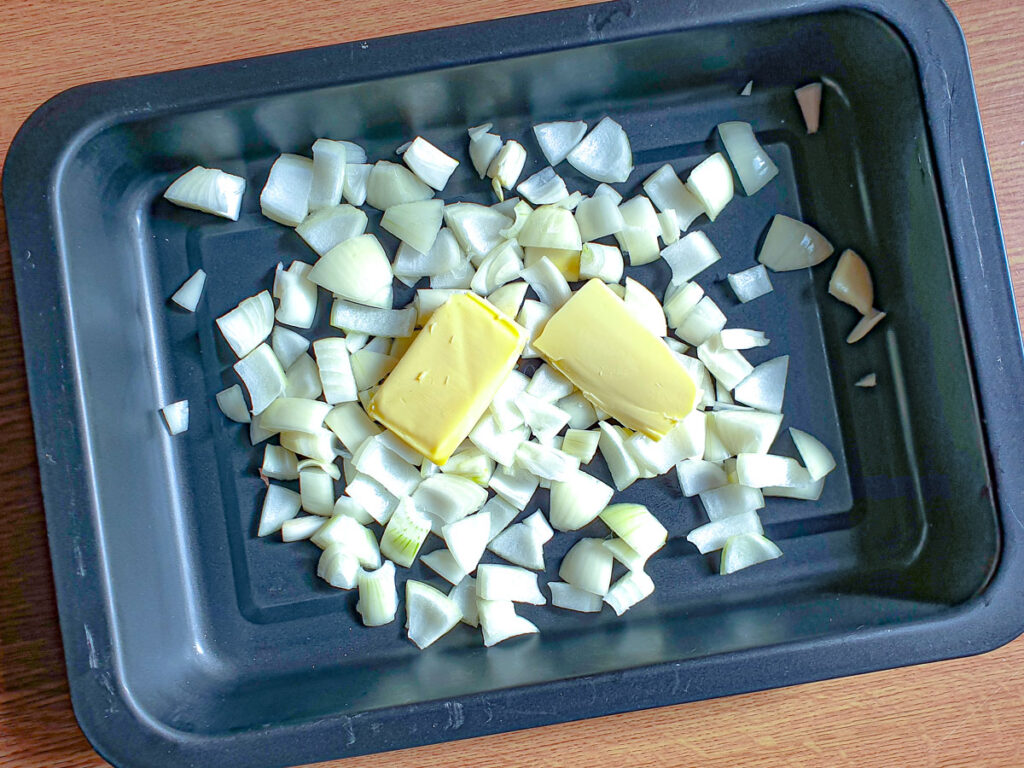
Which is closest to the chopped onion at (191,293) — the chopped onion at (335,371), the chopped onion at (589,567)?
the chopped onion at (335,371)

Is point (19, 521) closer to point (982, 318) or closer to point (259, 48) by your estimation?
point (259, 48)

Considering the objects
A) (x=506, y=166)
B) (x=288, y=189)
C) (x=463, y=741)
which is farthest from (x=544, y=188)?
(x=463, y=741)

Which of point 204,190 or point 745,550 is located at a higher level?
point 204,190

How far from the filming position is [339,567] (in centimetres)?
84

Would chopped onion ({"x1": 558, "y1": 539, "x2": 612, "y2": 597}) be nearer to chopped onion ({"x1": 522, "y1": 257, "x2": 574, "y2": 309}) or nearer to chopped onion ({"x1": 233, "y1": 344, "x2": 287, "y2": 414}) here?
chopped onion ({"x1": 522, "y1": 257, "x2": 574, "y2": 309})

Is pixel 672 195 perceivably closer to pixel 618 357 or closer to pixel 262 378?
pixel 618 357

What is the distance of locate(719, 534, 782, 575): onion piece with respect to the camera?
33.7 inches

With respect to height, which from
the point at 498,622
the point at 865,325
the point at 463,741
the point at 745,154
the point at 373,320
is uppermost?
the point at 745,154

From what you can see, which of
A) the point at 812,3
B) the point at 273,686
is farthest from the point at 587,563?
the point at 812,3

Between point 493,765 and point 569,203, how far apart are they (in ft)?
2.00

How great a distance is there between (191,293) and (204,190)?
0.11 m

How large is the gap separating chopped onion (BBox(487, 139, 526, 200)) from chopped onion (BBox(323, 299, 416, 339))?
0.17 m

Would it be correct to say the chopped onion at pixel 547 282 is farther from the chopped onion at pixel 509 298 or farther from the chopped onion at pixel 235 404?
the chopped onion at pixel 235 404

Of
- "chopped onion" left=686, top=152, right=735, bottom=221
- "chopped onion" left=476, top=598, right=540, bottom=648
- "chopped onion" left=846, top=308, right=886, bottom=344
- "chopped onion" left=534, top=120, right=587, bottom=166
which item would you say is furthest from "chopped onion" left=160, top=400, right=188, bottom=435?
"chopped onion" left=846, top=308, right=886, bottom=344
